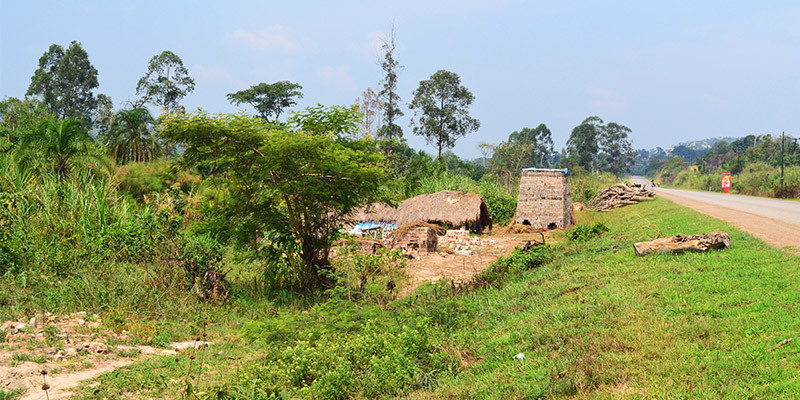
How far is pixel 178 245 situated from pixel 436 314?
4.34 meters

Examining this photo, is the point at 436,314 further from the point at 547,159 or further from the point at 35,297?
the point at 547,159

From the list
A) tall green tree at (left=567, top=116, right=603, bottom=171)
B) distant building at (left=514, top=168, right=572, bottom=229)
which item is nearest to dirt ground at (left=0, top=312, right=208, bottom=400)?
distant building at (left=514, top=168, right=572, bottom=229)

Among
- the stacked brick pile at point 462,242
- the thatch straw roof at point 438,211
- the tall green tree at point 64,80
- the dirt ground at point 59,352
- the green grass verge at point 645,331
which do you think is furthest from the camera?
the tall green tree at point 64,80

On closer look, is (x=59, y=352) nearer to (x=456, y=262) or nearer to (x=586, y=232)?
(x=456, y=262)

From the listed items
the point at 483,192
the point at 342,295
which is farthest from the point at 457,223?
the point at 342,295

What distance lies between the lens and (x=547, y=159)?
82.1m

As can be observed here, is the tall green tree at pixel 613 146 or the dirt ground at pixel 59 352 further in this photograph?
the tall green tree at pixel 613 146

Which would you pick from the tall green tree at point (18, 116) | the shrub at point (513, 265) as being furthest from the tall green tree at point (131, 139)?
the shrub at point (513, 265)

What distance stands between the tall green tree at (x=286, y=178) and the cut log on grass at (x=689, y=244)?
413 cm

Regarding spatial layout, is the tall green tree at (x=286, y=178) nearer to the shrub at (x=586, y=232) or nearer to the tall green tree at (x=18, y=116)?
the shrub at (x=586, y=232)

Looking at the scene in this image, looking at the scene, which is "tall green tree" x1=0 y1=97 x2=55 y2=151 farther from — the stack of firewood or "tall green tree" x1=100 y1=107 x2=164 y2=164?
the stack of firewood

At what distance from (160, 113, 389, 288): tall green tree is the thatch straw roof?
7035mm

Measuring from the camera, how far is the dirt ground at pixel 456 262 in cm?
973

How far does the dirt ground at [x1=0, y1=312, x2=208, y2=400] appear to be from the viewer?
454 centimetres
